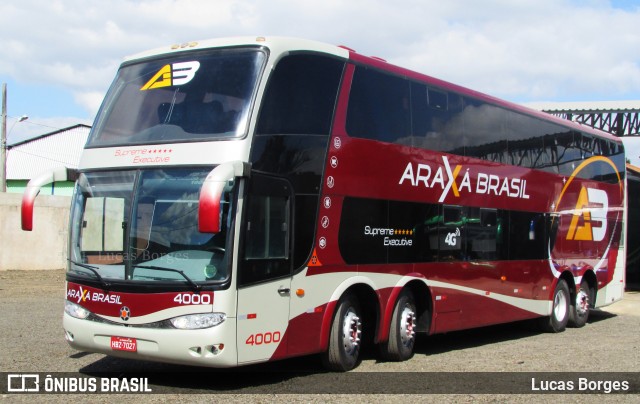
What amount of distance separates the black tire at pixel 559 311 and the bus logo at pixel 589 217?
111 cm

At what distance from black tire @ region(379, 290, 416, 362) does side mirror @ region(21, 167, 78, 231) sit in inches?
190

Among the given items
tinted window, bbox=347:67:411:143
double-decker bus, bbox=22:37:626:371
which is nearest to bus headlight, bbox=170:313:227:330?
double-decker bus, bbox=22:37:626:371

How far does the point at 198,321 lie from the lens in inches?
320

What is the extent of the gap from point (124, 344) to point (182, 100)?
2.89m

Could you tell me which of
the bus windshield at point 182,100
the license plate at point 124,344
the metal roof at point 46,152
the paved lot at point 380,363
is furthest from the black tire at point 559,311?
the metal roof at point 46,152

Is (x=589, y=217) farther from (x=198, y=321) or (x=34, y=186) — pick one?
(x=34, y=186)

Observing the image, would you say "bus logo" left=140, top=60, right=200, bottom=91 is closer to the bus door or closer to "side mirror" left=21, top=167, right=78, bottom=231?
"side mirror" left=21, top=167, right=78, bottom=231

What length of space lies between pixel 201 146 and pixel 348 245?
2.57 meters

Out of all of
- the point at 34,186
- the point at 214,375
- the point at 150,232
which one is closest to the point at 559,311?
the point at 214,375

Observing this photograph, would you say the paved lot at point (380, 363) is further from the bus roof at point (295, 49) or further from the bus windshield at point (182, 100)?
the bus roof at point (295, 49)

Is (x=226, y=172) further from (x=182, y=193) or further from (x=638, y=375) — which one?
(x=638, y=375)

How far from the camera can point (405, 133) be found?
11227mm

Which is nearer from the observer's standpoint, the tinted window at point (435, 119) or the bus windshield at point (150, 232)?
the bus windshield at point (150, 232)

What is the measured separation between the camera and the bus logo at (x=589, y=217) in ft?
54.2
